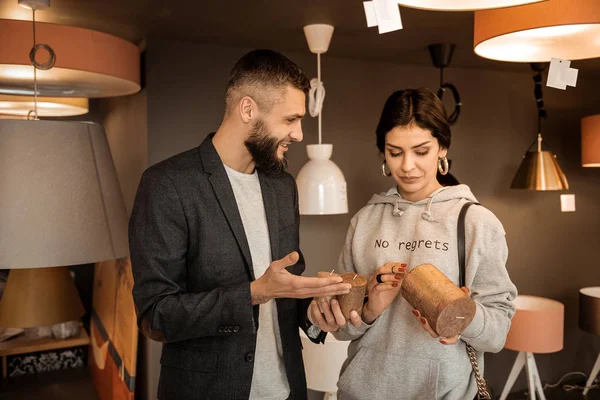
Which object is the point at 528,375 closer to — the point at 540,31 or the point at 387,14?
the point at 540,31

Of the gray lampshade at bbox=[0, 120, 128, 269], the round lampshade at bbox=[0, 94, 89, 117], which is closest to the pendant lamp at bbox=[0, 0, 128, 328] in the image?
the gray lampshade at bbox=[0, 120, 128, 269]

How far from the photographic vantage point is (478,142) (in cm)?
351

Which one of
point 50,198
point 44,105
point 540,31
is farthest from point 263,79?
point 44,105

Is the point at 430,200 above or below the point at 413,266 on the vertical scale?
above

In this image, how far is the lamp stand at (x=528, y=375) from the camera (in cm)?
336

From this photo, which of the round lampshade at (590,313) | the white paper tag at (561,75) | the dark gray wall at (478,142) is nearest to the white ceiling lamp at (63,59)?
the dark gray wall at (478,142)

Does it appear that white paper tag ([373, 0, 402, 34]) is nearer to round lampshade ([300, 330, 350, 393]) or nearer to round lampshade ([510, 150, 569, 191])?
round lampshade ([300, 330, 350, 393])

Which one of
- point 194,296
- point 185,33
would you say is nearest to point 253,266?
point 194,296

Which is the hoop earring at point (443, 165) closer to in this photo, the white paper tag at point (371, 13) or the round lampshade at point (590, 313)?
the white paper tag at point (371, 13)

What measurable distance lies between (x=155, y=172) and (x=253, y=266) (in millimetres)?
342

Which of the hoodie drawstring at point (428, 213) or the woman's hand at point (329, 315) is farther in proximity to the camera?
the hoodie drawstring at point (428, 213)

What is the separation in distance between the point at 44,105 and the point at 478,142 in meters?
2.68

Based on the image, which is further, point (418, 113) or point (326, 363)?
point (326, 363)

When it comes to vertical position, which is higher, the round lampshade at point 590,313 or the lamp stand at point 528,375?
the round lampshade at point 590,313
